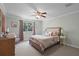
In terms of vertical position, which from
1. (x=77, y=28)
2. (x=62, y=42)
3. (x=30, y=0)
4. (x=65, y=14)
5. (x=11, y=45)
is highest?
(x=65, y=14)

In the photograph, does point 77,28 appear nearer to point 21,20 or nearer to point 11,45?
point 21,20

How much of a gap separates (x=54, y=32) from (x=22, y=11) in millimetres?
1993

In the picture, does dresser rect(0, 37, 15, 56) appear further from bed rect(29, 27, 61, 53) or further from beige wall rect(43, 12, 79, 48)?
beige wall rect(43, 12, 79, 48)

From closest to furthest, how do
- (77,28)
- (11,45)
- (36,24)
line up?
(11,45) → (77,28) → (36,24)

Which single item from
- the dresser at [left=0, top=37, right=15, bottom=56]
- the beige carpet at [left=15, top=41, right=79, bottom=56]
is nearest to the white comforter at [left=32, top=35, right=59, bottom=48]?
the beige carpet at [left=15, top=41, right=79, bottom=56]

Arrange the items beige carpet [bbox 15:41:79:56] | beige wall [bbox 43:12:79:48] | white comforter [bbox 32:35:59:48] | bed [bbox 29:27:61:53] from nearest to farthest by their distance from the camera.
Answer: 1. beige carpet [bbox 15:41:79:56]
2. white comforter [bbox 32:35:59:48]
3. bed [bbox 29:27:61:53]
4. beige wall [bbox 43:12:79:48]

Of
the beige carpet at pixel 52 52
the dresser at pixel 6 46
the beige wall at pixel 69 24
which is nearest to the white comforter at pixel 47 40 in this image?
the beige carpet at pixel 52 52

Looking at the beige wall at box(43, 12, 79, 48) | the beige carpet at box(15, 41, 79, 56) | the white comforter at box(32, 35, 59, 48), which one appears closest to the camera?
the beige carpet at box(15, 41, 79, 56)

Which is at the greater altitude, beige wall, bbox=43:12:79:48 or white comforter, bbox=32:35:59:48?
beige wall, bbox=43:12:79:48

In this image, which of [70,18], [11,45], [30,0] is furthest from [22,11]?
[30,0]

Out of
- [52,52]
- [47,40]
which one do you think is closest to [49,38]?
[47,40]

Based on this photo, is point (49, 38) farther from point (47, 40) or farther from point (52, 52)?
point (52, 52)

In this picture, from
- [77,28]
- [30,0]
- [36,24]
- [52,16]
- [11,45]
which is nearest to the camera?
[30,0]

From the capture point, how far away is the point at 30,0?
1.40 meters
